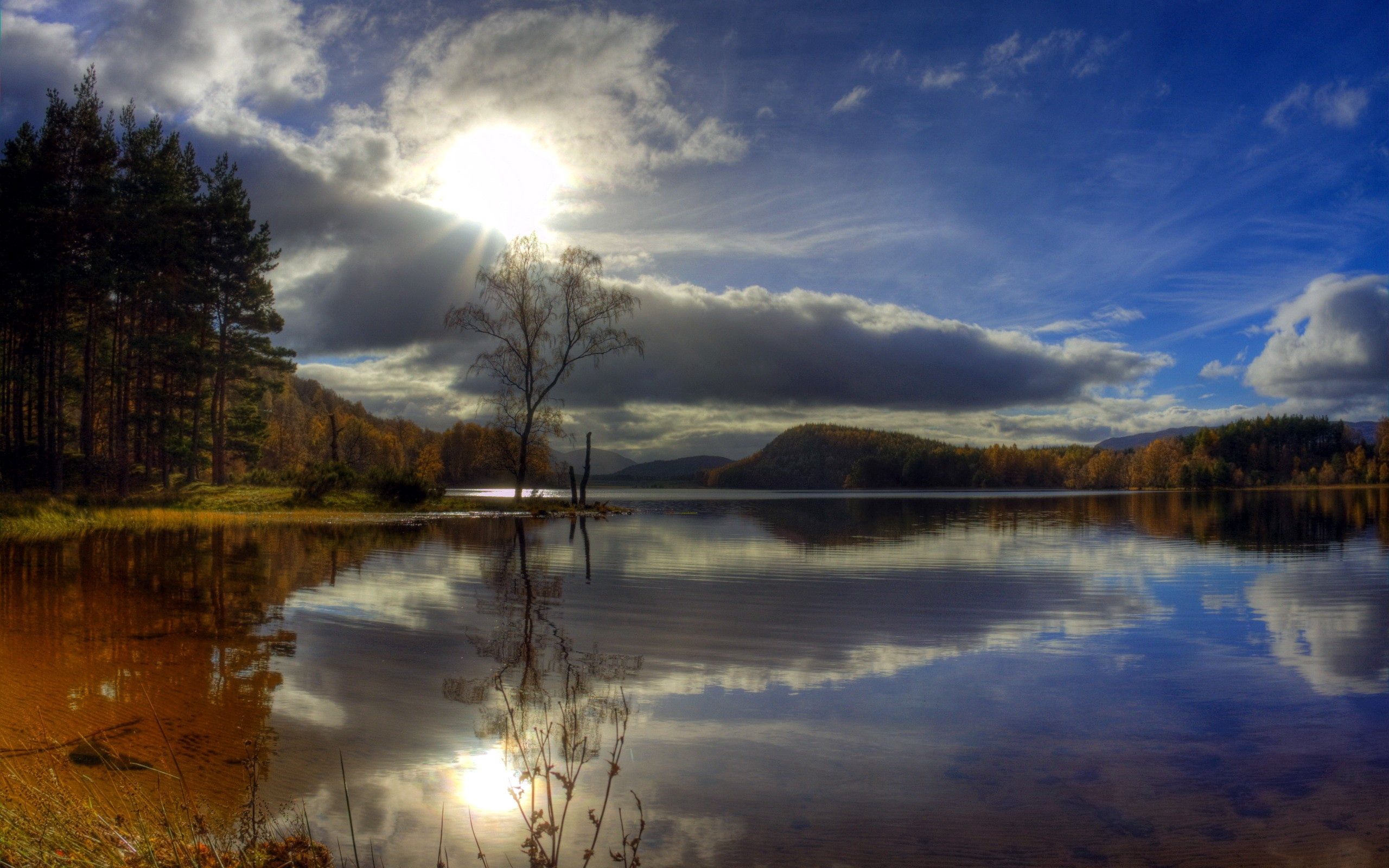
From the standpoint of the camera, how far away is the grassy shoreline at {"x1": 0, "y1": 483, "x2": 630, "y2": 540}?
25.5 meters

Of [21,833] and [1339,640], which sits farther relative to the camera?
[1339,640]

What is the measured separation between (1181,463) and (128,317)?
163247 mm

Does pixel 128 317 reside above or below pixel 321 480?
above

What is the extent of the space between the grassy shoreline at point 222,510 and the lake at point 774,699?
10488mm

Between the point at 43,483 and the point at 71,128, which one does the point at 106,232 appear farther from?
the point at 43,483

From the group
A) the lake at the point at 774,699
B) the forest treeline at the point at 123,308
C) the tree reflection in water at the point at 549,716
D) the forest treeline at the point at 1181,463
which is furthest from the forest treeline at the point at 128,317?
the forest treeline at the point at 1181,463

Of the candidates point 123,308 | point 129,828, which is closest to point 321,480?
point 123,308

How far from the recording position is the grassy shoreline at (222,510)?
25.5 meters

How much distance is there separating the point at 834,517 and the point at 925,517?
4.56 m

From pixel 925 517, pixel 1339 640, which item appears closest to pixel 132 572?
pixel 1339 640

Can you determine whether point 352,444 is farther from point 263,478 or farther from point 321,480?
point 321,480

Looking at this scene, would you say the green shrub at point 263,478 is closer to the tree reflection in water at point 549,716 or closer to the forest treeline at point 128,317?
the forest treeline at point 128,317

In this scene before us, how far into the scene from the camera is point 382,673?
27.3 feet

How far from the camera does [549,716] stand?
6.59 meters
